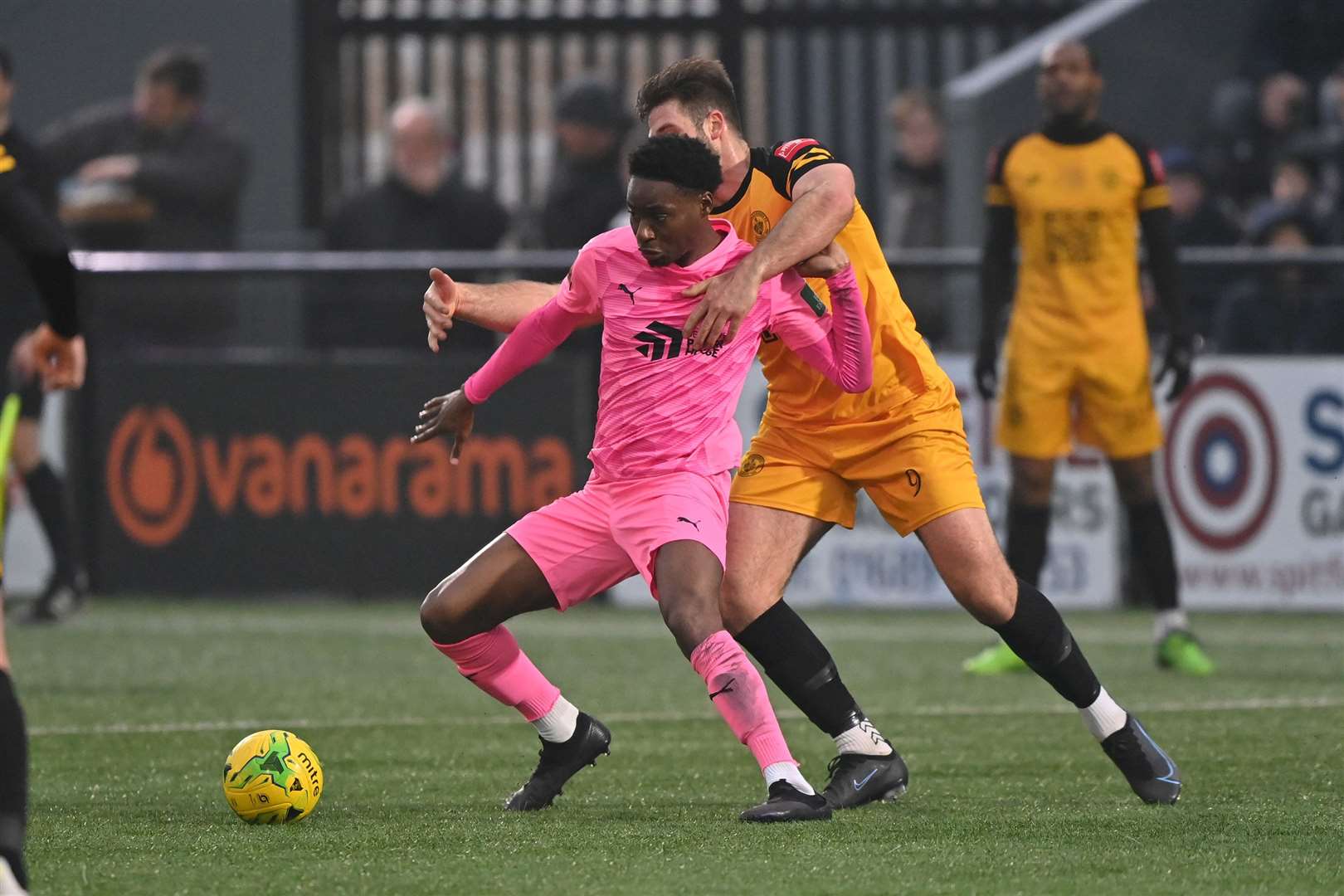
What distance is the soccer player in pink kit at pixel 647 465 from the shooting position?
5508 mm

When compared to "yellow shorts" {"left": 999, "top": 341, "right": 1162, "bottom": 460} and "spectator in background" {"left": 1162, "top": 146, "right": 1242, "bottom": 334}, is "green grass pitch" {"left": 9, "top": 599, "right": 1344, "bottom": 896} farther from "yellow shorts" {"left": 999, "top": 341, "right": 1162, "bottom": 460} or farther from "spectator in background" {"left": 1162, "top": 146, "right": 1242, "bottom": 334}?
"spectator in background" {"left": 1162, "top": 146, "right": 1242, "bottom": 334}

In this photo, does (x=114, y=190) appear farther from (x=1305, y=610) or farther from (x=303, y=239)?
(x=1305, y=610)

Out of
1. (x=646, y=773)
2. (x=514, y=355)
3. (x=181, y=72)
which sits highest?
(x=181, y=72)

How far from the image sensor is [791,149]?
5.92m

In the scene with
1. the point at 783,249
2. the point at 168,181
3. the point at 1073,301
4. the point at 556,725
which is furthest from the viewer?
the point at 168,181

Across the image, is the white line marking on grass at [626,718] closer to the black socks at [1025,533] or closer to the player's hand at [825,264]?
the black socks at [1025,533]

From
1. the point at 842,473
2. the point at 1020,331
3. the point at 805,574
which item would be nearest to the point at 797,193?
the point at 842,473

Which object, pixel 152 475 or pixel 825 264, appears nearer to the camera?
pixel 825 264

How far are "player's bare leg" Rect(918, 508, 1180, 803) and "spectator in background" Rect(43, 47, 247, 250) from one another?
8.16m

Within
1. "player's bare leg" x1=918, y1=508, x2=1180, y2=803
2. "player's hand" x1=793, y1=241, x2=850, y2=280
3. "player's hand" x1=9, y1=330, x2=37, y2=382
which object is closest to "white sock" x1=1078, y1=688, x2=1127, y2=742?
"player's bare leg" x1=918, y1=508, x2=1180, y2=803

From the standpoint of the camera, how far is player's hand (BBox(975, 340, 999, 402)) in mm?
9055

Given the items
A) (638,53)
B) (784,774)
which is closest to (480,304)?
(784,774)

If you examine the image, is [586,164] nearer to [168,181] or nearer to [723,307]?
[168,181]

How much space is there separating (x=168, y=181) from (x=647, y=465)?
802 centimetres
